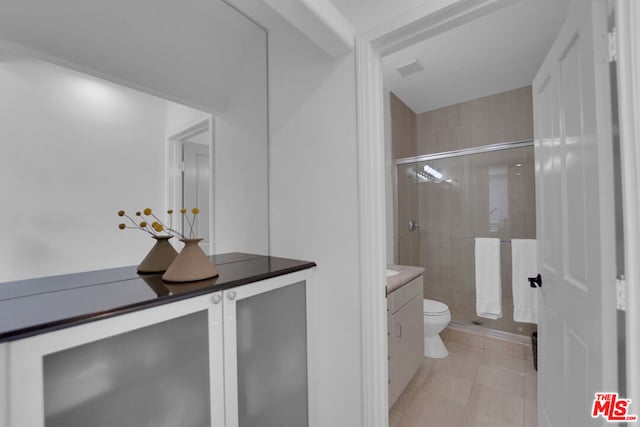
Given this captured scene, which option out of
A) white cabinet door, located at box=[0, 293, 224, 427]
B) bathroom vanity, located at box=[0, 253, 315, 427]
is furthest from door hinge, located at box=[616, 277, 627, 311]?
white cabinet door, located at box=[0, 293, 224, 427]

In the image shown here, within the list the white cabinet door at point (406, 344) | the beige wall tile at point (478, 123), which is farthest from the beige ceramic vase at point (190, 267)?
the beige wall tile at point (478, 123)

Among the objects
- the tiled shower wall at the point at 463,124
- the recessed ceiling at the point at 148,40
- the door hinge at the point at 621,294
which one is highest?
the tiled shower wall at the point at 463,124

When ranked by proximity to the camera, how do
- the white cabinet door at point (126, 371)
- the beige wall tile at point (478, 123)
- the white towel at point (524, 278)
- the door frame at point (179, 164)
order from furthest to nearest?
the beige wall tile at point (478, 123) → the white towel at point (524, 278) → the door frame at point (179, 164) → the white cabinet door at point (126, 371)

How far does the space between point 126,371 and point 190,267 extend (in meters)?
0.32

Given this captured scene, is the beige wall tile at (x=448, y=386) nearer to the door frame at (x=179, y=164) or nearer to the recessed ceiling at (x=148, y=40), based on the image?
the door frame at (x=179, y=164)

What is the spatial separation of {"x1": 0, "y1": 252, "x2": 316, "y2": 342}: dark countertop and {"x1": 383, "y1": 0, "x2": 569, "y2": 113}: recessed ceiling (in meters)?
1.97

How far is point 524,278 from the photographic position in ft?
7.72

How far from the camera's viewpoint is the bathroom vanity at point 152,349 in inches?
22.7

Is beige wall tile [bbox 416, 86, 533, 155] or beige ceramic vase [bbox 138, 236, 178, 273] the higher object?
beige wall tile [bbox 416, 86, 533, 155]

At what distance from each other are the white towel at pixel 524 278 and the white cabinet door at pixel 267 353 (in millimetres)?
2152

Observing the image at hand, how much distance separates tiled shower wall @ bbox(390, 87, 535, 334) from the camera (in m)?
2.66

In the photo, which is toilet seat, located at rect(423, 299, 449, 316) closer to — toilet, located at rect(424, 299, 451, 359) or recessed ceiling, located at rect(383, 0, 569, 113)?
toilet, located at rect(424, 299, 451, 359)

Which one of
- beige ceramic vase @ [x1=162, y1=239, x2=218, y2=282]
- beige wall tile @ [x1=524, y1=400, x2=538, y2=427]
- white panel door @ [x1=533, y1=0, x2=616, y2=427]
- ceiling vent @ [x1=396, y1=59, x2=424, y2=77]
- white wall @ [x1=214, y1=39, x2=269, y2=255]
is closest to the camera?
white panel door @ [x1=533, y1=0, x2=616, y2=427]

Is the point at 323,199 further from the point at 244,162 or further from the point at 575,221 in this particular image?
the point at 575,221
